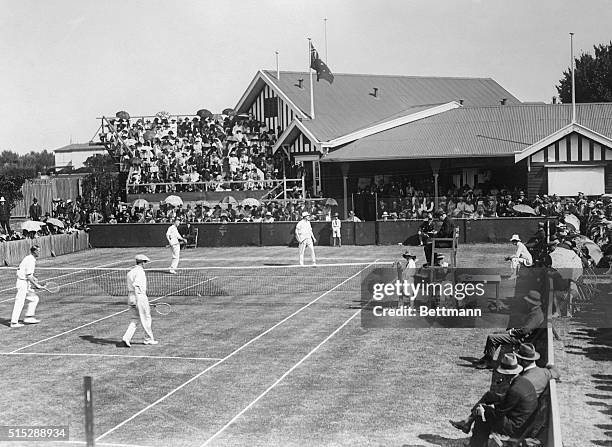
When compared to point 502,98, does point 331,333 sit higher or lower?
lower

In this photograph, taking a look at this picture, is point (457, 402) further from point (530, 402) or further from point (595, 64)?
point (595, 64)

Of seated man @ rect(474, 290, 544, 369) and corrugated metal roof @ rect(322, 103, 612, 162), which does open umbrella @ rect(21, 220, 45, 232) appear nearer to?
corrugated metal roof @ rect(322, 103, 612, 162)

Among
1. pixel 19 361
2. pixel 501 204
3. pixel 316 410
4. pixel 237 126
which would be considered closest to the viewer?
pixel 316 410

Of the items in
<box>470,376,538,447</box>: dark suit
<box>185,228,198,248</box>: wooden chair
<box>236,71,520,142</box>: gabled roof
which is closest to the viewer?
<box>470,376,538,447</box>: dark suit

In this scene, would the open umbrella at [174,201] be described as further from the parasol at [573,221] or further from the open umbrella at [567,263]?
the open umbrella at [567,263]

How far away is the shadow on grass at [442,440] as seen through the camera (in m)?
13.4

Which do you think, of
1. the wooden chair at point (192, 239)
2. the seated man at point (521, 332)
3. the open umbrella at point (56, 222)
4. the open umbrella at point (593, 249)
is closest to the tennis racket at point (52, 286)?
the open umbrella at point (56, 222)

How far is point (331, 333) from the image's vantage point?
70.8ft

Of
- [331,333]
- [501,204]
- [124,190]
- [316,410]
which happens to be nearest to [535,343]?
[316,410]

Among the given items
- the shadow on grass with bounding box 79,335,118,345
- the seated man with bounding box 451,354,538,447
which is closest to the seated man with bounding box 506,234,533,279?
the shadow on grass with bounding box 79,335,118,345

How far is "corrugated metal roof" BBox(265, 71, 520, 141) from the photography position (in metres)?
53.6

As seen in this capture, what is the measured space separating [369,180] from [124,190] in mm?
13483

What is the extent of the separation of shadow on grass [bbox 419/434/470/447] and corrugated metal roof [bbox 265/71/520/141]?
3619cm

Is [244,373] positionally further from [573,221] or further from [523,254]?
[573,221]
